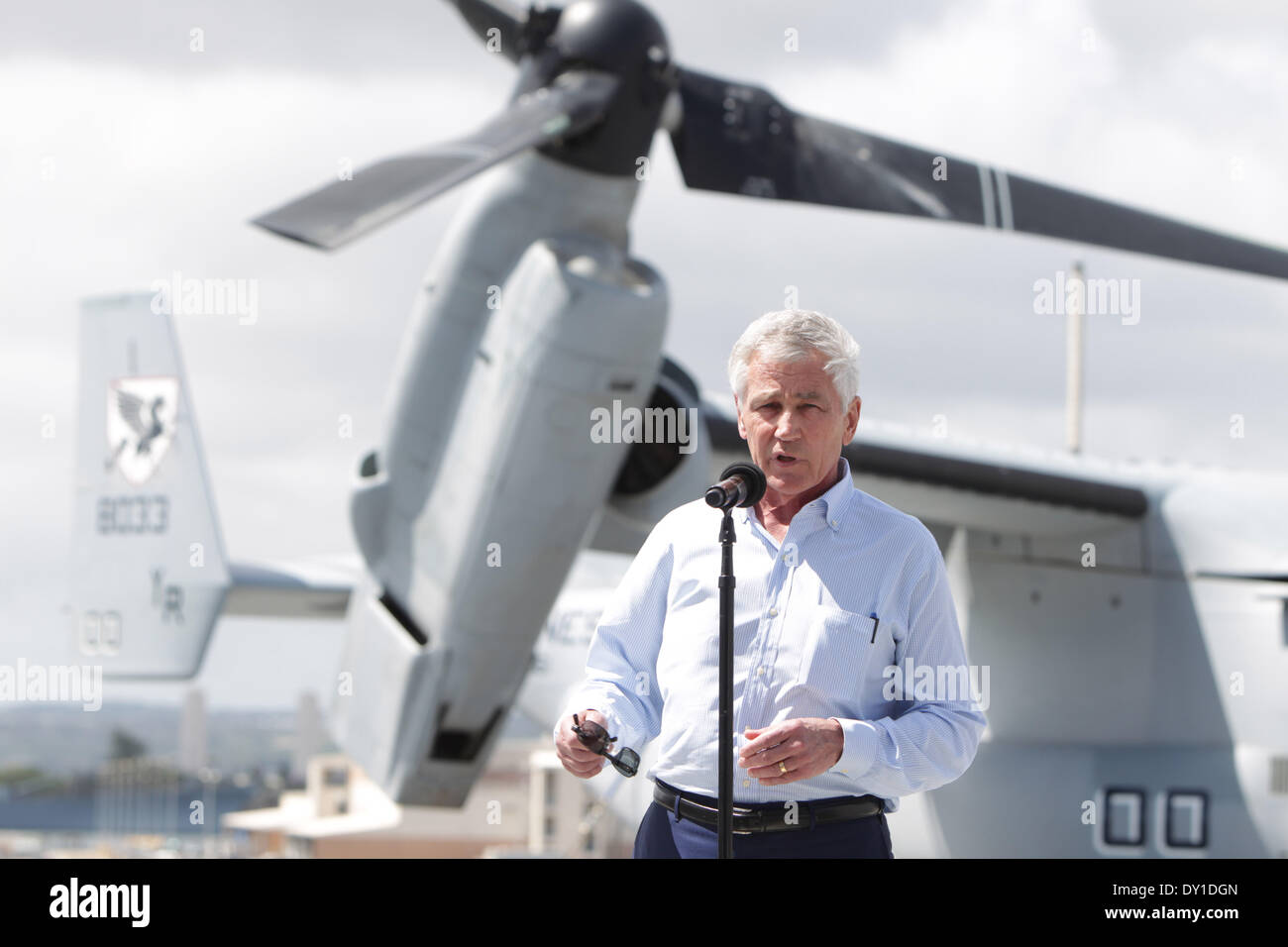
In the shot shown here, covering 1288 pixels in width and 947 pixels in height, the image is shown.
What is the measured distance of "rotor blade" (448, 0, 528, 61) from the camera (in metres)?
8.99

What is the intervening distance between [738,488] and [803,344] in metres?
0.26

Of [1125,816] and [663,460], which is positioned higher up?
[663,460]

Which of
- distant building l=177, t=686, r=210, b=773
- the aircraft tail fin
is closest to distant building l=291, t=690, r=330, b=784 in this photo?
distant building l=177, t=686, r=210, b=773

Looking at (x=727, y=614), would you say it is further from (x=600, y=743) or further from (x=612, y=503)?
(x=612, y=503)

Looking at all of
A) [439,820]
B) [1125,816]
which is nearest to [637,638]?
[1125,816]

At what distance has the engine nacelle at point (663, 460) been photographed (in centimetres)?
1015

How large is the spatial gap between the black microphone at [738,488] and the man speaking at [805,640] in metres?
0.09

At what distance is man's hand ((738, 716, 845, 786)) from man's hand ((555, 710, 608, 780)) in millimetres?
292

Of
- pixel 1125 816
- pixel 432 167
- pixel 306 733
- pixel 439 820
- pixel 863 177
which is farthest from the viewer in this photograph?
pixel 306 733

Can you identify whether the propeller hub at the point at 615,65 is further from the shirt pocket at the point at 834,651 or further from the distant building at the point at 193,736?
the distant building at the point at 193,736

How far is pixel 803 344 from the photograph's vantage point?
2248 millimetres

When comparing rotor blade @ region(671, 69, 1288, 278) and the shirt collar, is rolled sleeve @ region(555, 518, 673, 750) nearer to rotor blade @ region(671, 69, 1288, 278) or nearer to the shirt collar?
the shirt collar
